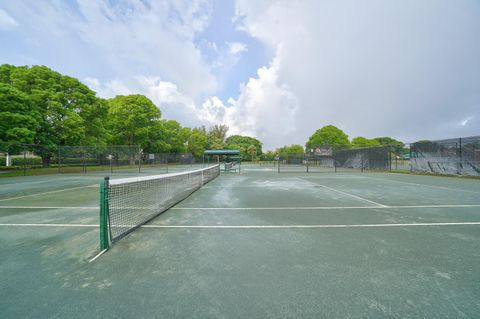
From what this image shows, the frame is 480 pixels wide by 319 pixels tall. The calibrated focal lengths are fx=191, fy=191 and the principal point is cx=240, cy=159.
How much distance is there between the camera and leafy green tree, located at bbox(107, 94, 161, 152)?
36.2 metres

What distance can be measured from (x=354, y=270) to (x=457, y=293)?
107cm

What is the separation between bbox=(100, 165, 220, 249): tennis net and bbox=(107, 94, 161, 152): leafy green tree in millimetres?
34226

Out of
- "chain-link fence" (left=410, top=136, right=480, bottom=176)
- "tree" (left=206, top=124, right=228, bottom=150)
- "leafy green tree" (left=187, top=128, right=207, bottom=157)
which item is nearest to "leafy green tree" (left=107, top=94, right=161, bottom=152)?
"leafy green tree" (left=187, top=128, right=207, bottom=157)

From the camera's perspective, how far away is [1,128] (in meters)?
17.6

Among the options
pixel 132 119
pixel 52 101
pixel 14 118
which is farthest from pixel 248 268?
pixel 132 119

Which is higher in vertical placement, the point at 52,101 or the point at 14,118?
the point at 52,101

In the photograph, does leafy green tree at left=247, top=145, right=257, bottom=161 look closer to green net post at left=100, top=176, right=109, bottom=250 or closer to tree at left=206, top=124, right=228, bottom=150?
tree at left=206, top=124, right=228, bottom=150

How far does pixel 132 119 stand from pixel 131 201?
3679cm

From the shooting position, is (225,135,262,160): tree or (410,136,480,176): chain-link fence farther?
(225,135,262,160): tree

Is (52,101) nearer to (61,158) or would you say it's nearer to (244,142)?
(61,158)

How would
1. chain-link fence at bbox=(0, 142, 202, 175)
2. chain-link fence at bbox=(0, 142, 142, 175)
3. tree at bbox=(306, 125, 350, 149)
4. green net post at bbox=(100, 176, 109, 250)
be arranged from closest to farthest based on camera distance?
1. green net post at bbox=(100, 176, 109, 250)
2. chain-link fence at bbox=(0, 142, 142, 175)
3. chain-link fence at bbox=(0, 142, 202, 175)
4. tree at bbox=(306, 125, 350, 149)

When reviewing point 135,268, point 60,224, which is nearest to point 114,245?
point 135,268

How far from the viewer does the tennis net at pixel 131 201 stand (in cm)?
367

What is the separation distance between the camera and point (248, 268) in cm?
289
